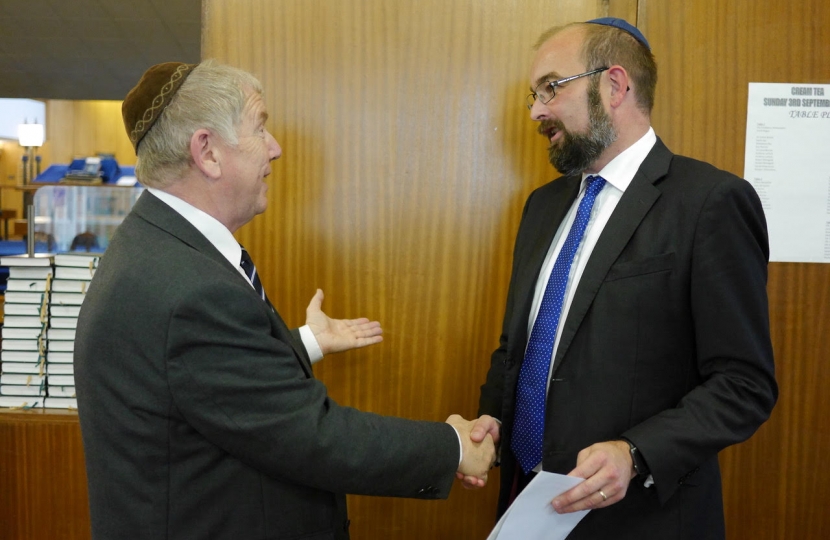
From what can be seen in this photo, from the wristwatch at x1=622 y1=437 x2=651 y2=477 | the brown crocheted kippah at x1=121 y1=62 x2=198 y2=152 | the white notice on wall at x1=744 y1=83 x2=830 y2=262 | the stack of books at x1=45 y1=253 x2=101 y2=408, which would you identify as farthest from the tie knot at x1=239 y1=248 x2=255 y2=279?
the white notice on wall at x1=744 y1=83 x2=830 y2=262

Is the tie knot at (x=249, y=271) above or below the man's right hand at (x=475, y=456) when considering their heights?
above

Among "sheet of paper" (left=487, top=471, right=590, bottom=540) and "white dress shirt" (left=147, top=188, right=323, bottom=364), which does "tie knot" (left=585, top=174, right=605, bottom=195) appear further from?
"white dress shirt" (left=147, top=188, right=323, bottom=364)

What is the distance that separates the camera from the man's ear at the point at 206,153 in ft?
4.38

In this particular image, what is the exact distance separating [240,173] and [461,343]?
3.59 feet

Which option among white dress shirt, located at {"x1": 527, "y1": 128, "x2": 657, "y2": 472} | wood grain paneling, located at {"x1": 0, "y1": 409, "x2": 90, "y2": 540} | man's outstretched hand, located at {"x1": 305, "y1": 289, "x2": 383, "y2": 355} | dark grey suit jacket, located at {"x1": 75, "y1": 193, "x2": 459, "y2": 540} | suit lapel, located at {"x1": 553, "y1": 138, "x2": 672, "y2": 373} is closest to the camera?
dark grey suit jacket, located at {"x1": 75, "y1": 193, "x2": 459, "y2": 540}

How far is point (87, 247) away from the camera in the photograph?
10.2 feet

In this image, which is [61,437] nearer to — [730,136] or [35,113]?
[730,136]

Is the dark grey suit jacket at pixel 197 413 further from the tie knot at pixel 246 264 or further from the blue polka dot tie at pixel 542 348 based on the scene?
the blue polka dot tie at pixel 542 348

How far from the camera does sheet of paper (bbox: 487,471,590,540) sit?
1224 millimetres

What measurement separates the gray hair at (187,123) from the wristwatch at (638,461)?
994 millimetres

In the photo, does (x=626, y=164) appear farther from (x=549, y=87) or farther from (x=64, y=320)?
(x=64, y=320)

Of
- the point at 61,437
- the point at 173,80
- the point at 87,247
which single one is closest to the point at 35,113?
the point at 87,247

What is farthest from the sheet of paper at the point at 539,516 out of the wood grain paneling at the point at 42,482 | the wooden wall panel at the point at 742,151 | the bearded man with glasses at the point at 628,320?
the wood grain paneling at the point at 42,482

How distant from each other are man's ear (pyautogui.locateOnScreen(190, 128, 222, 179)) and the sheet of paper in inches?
33.7
